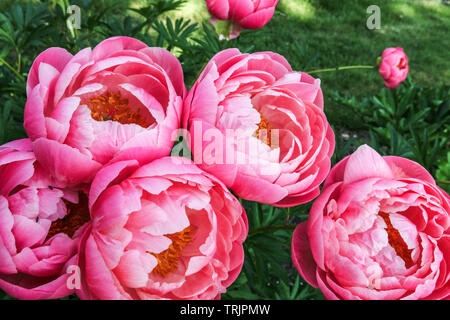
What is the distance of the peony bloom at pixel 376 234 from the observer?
1.38 ft

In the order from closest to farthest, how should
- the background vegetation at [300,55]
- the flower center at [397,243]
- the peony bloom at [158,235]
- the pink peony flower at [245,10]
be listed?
1. the peony bloom at [158,235]
2. the flower center at [397,243]
3. the pink peony flower at [245,10]
4. the background vegetation at [300,55]

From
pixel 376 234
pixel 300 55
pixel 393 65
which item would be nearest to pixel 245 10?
pixel 376 234

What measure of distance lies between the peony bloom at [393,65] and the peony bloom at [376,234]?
2.56ft

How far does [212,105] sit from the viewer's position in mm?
386

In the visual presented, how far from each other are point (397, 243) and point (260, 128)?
0.65 ft

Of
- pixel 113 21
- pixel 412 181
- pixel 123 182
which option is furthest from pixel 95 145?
pixel 113 21

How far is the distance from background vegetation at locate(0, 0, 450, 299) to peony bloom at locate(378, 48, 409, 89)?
0.17 meters

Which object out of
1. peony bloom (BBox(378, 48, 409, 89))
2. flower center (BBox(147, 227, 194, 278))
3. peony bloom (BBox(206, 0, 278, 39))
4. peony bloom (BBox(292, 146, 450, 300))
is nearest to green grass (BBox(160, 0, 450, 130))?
peony bloom (BBox(378, 48, 409, 89))

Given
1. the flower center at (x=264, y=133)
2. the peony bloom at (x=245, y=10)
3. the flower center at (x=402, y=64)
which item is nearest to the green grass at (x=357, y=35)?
the flower center at (x=402, y=64)

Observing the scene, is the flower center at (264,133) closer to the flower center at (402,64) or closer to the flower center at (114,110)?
the flower center at (114,110)

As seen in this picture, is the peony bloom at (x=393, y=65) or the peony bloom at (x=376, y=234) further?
the peony bloom at (x=393, y=65)

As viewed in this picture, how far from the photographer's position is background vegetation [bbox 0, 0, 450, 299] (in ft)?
2.34
